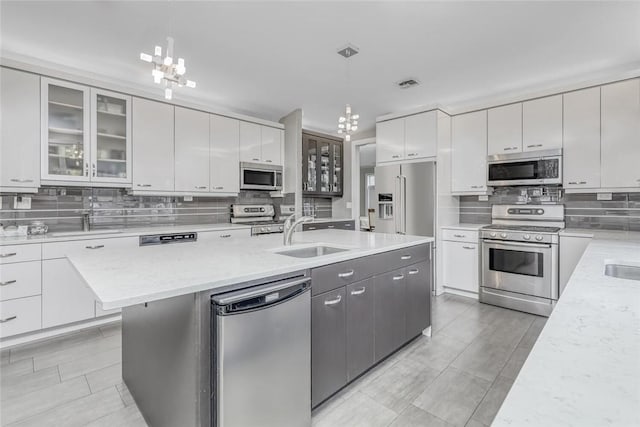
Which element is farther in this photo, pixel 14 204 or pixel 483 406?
pixel 14 204

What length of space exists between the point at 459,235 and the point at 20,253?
4.54 m

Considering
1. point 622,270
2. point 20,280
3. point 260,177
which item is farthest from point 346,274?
point 260,177

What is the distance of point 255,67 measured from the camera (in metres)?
3.28

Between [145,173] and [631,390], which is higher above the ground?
[145,173]

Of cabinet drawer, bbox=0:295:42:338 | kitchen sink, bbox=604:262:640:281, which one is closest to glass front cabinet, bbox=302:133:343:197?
cabinet drawer, bbox=0:295:42:338

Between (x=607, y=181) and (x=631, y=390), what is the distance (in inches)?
142

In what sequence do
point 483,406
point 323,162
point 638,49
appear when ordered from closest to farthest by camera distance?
point 483,406, point 638,49, point 323,162

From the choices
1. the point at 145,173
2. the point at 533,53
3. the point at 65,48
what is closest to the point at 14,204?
the point at 145,173

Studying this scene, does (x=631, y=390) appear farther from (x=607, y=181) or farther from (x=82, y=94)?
(x=82, y=94)

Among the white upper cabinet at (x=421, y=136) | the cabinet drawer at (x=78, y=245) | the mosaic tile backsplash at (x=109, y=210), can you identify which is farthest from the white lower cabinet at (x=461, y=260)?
the cabinet drawer at (x=78, y=245)

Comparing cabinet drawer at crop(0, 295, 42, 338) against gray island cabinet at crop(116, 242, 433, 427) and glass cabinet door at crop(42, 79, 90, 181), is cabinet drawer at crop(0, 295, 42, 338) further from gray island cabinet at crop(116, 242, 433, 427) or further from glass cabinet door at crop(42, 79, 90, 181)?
gray island cabinet at crop(116, 242, 433, 427)

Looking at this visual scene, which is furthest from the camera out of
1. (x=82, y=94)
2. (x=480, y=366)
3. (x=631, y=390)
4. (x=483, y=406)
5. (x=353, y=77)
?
(x=353, y=77)

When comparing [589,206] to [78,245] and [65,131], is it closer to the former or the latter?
[78,245]

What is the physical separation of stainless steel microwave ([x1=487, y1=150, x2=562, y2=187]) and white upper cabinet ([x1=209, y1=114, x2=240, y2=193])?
3.37 metres
